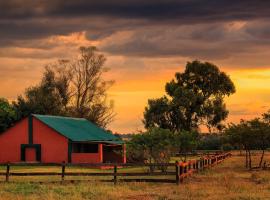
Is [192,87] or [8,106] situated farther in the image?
[192,87]

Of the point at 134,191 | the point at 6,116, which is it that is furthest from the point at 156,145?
the point at 6,116

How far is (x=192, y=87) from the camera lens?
306 feet

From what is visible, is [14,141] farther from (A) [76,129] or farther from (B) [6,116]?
(B) [6,116]

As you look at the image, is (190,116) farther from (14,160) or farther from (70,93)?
(14,160)

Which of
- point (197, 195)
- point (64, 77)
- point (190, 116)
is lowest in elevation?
point (197, 195)

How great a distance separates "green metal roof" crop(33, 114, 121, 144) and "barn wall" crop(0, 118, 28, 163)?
1871mm

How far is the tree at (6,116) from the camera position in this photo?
65.9 metres

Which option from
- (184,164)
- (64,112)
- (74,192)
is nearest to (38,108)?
(64,112)

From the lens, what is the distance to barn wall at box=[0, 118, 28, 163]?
53.7m

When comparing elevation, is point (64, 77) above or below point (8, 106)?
above

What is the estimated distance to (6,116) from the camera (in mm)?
67375

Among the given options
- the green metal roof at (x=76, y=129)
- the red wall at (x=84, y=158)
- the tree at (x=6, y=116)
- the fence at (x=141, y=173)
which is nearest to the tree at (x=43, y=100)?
the tree at (x=6, y=116)

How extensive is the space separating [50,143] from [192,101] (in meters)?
40.3

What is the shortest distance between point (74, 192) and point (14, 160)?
3233cm
